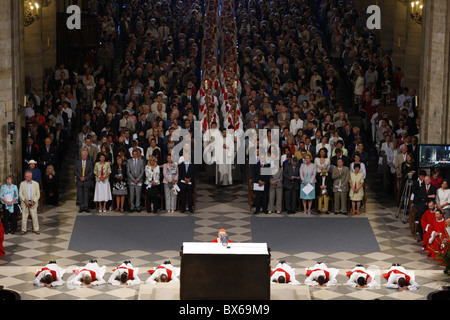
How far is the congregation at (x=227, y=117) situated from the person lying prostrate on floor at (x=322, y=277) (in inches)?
120

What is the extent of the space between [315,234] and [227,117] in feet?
19.6

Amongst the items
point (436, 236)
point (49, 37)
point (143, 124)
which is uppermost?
point (49, 37)

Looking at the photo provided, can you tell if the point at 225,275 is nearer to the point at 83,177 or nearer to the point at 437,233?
the point at 437,233

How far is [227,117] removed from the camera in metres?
27.6

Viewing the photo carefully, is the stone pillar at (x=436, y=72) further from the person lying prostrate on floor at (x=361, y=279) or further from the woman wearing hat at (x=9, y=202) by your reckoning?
the woman wearing hat at (x=9, y=202)

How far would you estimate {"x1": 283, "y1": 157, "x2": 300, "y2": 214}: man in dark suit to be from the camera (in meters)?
24.2

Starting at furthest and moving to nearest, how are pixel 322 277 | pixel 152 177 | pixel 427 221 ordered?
pixel 152 177, pixel 427 221, pixel 322 277

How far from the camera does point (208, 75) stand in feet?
102

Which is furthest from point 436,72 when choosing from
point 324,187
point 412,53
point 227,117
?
point 412,53

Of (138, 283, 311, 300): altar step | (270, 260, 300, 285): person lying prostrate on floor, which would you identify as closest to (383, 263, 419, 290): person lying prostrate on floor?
(270, 260, 300, 285): person lying prostrate on floor

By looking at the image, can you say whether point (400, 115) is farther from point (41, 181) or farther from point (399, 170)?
point (41, 181)

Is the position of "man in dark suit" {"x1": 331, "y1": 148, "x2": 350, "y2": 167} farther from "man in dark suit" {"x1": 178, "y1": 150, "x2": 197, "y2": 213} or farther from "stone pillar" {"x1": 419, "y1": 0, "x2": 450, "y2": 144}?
"man in dark suit" {"x1": 178, "y1": 150, "x2": 197, "y2": 213}

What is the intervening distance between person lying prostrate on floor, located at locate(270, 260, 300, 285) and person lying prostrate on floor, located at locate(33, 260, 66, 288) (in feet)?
13.6

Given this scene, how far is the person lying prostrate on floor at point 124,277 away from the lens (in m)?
19.0
